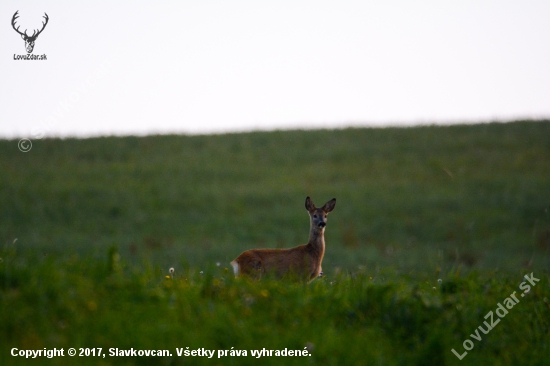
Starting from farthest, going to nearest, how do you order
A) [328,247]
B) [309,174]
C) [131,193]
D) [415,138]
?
[415,138] < [309,174] < [131,193] < [328,247]

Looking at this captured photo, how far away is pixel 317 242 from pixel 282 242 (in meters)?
7.61

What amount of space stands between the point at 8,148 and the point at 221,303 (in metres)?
29.8

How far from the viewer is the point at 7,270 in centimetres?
468

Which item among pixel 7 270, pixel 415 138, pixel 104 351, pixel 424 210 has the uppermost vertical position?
pixel 415 138

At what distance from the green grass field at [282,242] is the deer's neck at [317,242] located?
3.09 ft

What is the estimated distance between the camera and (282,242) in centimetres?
1627

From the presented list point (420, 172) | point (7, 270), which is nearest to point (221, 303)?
point (7, 270)

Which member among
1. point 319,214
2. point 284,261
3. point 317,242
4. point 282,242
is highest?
point 282,242

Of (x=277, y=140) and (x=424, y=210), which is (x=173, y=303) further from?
(x=277, y=140)

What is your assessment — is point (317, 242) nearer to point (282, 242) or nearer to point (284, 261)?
point (284, 261)

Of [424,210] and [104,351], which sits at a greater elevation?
[424,210]

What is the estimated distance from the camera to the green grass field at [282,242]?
4422mm

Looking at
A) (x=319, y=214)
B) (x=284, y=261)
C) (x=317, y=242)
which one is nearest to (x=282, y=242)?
(x=319, y=214)

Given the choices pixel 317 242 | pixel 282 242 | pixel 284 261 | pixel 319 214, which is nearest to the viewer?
pixel 284 261
